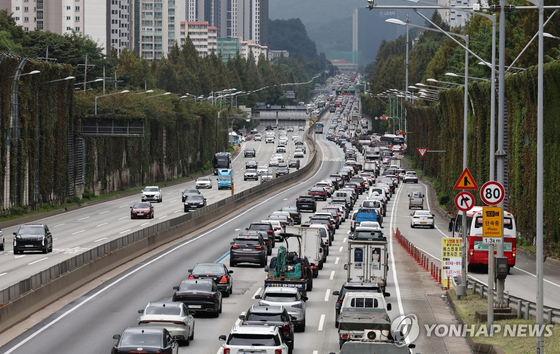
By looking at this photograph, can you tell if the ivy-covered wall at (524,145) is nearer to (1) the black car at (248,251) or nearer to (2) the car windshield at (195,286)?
(1) the black car at (248,251)

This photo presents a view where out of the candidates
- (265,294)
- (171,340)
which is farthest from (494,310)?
(171,340)

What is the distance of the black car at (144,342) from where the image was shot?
2205 centimetres

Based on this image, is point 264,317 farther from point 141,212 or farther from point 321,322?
point 141,212

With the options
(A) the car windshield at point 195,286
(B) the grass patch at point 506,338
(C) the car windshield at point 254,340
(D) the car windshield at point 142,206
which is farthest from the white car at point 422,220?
(C) the car windshield at point 254,340

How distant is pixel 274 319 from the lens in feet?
84.7

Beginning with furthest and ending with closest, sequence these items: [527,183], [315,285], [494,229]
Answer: [527,183]
[315,285]
[494,229]

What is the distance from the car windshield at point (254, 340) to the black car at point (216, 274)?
1362cm

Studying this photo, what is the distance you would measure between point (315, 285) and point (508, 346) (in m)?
18.2

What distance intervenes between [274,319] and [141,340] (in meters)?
4.44

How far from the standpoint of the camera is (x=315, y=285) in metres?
42.1

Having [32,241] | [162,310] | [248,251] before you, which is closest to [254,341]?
[162,310]

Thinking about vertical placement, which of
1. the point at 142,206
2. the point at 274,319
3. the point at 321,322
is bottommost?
the point at 321,322

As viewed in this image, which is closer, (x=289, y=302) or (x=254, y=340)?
(x=254, y=340)

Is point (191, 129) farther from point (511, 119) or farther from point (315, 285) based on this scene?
point (315, 285)
